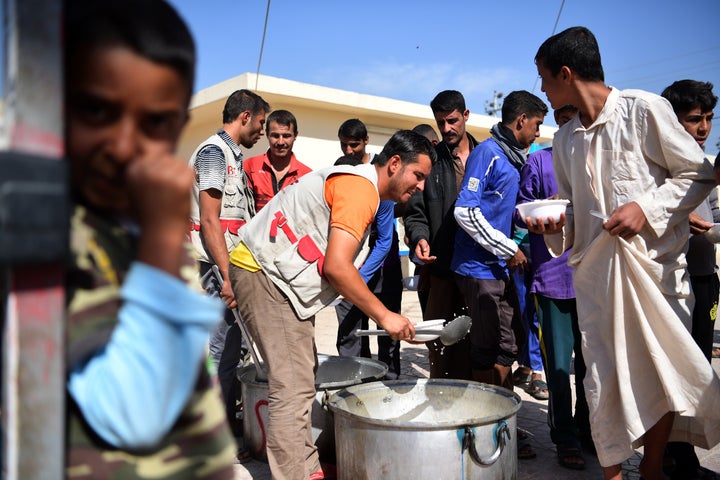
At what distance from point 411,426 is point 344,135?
9.51ft

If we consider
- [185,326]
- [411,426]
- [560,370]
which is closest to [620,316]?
[560,370]

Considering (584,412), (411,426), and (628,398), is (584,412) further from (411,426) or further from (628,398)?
(411,426)

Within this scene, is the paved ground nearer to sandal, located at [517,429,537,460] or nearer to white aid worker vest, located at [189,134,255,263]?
sandal, located at [517,429,537,460]

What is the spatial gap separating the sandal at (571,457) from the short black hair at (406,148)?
167cm

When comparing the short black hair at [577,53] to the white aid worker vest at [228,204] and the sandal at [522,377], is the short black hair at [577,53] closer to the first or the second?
the white aid worker vest at [228,204]

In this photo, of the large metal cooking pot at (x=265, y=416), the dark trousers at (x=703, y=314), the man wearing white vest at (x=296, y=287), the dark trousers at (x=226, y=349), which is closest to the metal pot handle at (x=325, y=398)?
the large metal cooking pot at (x=265, y=416)

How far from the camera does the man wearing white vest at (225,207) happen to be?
132 inches

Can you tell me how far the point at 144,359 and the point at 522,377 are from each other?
4475mm

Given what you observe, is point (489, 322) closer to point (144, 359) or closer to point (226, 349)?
point (226, 349)

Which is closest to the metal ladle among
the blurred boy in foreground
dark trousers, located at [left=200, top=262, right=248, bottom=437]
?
dark trousers, located at [left=200, top=262, right=248, bottom=437]

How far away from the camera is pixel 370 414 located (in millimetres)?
3070

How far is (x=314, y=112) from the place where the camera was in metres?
11.7

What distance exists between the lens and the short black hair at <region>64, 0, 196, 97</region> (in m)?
0.70

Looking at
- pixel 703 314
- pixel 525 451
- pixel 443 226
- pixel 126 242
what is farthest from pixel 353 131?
pixel 126 242
